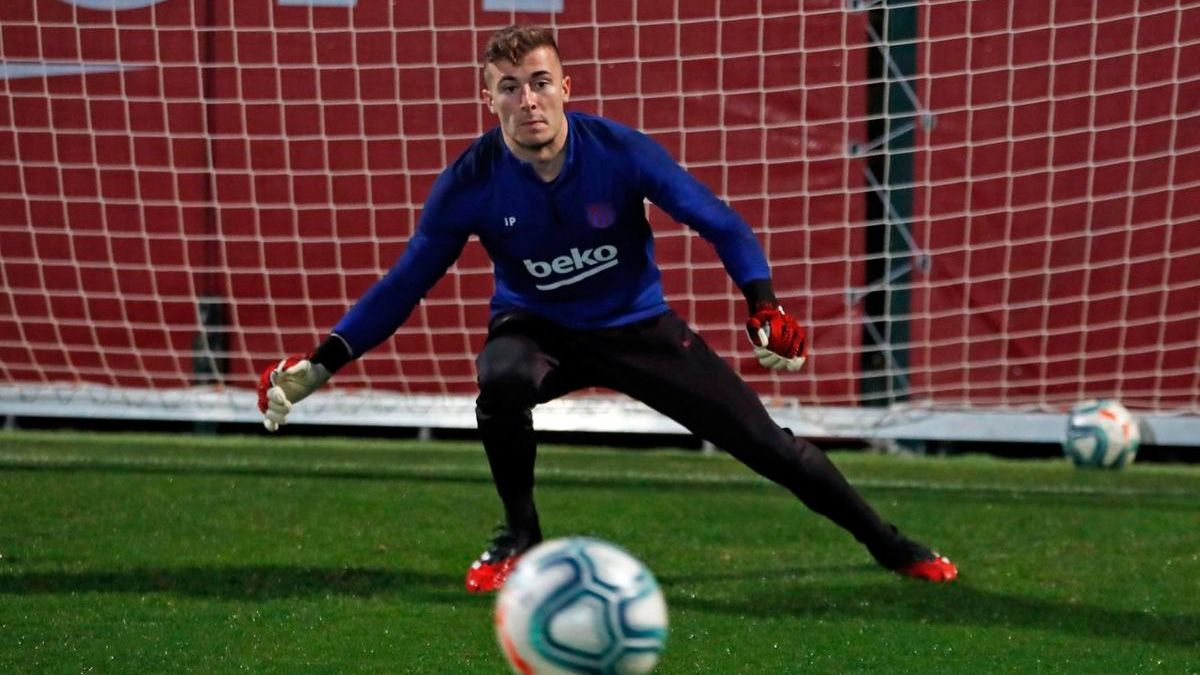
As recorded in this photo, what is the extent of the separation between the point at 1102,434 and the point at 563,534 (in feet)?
8.88

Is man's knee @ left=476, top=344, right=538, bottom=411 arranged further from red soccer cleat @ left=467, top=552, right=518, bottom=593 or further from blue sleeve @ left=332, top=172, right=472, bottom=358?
red soccer cleat @ left=467, top=552, right=518, bottom=593

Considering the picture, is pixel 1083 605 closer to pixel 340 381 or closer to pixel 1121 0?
pixel 1121 0

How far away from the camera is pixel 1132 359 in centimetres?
782

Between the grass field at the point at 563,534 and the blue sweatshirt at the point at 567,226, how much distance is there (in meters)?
0.82

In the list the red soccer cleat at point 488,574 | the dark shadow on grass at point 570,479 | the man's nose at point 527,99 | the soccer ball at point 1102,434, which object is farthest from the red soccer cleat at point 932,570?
the soccer ball at point 1102,434

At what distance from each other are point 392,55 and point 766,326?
406cm

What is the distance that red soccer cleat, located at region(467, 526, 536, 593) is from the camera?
4793 millimetres

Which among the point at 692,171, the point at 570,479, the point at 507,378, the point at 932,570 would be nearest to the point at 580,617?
the point at 507,378

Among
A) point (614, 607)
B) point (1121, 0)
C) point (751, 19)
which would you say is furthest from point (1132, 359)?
point (614, 607)

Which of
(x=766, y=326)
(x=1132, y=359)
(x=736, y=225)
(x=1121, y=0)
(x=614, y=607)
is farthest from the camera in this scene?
(x=1132, y=359)

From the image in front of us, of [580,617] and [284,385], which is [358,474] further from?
[580,617]

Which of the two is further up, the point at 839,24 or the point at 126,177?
the point at 839,24

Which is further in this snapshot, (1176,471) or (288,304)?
(288,304)

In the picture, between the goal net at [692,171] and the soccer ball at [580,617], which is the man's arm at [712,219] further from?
the goal net at [692,171]
